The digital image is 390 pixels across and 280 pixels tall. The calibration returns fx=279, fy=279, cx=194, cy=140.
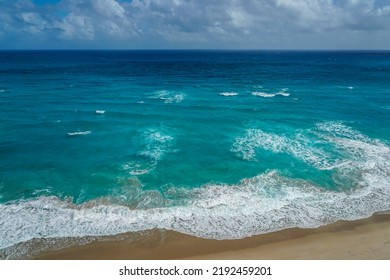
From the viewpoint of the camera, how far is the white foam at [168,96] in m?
52.0

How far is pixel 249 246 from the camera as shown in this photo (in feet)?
58.1

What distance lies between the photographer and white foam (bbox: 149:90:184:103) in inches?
2049

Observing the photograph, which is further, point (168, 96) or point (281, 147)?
point (168, 96)

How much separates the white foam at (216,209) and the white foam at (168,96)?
97.7ft

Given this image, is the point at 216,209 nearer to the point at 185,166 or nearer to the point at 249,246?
the point at 249,246

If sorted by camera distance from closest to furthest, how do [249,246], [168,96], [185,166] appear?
[249,246]
[185,166]
[168,96]

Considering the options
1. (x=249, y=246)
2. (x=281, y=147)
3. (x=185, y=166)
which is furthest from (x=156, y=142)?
(x=249, y=246)

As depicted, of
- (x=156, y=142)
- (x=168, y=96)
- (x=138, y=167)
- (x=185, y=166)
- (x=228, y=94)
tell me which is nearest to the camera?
(x=138, y=167)

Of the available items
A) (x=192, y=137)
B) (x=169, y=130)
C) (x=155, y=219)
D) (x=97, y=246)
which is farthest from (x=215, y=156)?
(x=97, y=246)

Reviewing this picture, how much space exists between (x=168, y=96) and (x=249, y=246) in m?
42.0

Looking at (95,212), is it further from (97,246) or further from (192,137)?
(192,137)

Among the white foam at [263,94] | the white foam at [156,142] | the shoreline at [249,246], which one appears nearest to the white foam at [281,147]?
the white foam at [156,142]

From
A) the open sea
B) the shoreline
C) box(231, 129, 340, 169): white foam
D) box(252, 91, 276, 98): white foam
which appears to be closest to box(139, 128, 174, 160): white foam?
the open sea

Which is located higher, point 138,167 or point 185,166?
point 185,166
